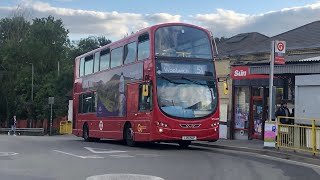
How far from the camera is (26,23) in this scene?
86125 mm

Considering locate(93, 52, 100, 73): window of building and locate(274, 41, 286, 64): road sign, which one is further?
locate(93, 52, 100, 73): window of building

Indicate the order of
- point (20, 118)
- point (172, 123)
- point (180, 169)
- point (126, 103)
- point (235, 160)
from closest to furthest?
point (180, 169) → point (235, 160) → point (172, 123) → point (126, 103) → point (20, 118)

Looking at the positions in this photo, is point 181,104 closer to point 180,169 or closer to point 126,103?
point 126,103

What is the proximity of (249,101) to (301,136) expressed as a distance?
9.41m

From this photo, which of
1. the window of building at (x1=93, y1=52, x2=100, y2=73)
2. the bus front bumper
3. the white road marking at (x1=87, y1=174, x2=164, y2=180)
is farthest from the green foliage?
the white road marking at (x1=87, y1=174, x2=164, y2=180)

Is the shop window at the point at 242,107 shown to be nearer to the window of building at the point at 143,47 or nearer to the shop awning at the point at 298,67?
the shop awning at the point at 298,67

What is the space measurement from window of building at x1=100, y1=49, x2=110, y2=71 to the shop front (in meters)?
6.44

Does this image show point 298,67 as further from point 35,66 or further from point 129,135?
point 35,66

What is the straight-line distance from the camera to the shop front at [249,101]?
24.7m

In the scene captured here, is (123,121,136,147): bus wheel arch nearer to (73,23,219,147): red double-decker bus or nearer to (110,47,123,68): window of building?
(73,23,219,147): red double-decker bus

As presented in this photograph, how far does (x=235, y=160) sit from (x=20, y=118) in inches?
2380

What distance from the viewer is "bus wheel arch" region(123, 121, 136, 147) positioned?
20.1 meters

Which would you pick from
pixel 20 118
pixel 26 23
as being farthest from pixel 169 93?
pixel 26 23

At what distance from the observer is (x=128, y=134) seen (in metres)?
20.5
